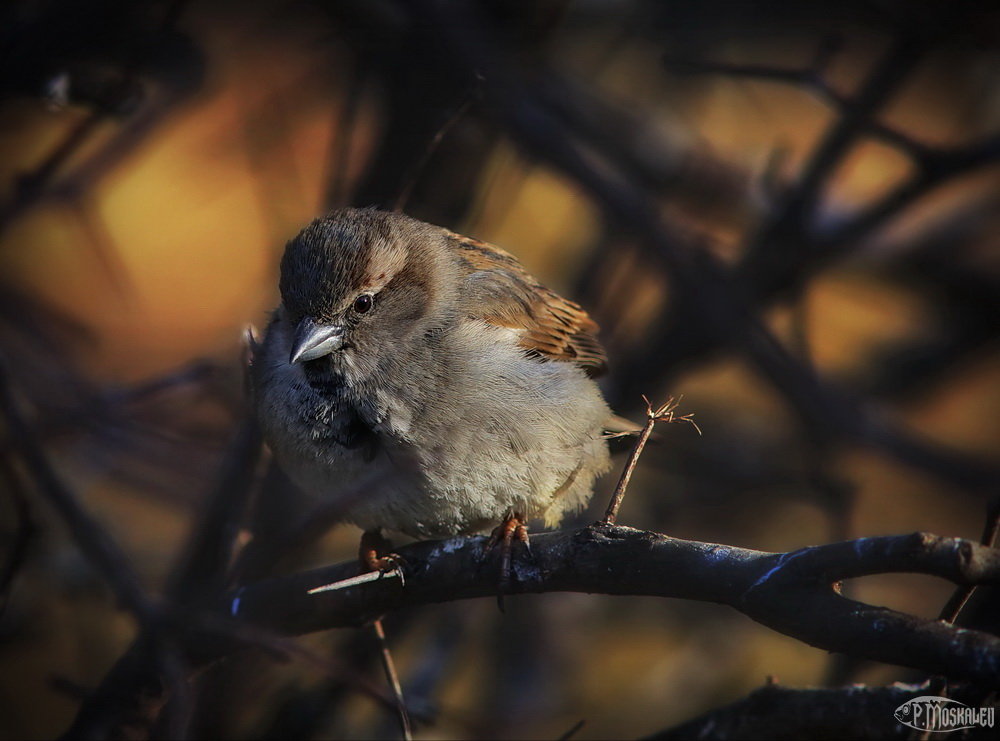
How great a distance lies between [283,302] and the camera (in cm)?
375

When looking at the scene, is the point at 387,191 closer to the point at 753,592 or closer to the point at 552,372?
the point at 552,372

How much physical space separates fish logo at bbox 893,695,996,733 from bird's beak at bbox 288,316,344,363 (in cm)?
224

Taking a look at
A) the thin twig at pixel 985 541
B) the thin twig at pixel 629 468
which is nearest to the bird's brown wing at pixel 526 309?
the thin twig at pixel 629 468

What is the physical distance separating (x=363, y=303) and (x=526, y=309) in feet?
2.41

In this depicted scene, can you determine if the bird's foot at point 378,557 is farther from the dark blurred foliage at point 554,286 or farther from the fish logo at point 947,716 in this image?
the fish logo at point 947,716

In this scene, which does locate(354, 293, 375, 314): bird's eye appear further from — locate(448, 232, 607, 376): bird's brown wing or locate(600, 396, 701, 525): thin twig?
locate(600, 396, 701, 525): thin twig

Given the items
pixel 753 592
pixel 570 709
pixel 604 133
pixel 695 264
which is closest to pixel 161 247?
pixel 604 133

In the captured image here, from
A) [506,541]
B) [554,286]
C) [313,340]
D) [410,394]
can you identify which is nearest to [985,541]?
[506,541]

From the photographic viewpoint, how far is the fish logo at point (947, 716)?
2.14 metres

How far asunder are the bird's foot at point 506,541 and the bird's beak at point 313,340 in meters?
0.89

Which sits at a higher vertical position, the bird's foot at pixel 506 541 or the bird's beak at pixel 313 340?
the bird's beak at pixel 313 340

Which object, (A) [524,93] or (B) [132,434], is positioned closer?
(B) [132,434]

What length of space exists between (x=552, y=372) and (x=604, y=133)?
2092 mm

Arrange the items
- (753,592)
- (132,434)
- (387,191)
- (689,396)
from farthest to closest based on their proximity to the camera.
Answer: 1. (689,396)
2. (387,191)
3. (132,434)
4. (753,592)
